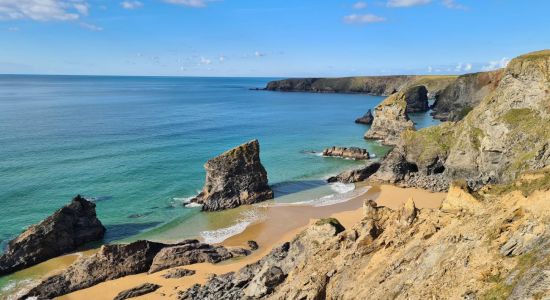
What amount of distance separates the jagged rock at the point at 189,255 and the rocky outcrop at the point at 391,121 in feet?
199

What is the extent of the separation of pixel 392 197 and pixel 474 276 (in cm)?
3696

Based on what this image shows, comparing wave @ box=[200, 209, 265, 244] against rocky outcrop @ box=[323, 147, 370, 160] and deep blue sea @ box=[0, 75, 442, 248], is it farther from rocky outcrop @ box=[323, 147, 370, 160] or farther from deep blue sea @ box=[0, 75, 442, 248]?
rocky outcrop @ box=[323, 147, 370, 160]

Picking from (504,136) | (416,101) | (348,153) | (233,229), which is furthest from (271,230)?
(416,101)

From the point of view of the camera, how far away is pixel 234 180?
51719 millimetres

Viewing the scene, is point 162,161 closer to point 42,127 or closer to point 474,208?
point 42,127

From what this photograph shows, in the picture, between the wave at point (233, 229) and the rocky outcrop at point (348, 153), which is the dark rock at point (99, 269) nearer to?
the wave at point (233, 229)

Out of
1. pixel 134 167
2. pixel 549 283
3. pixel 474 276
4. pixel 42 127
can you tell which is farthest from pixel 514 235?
pixel 42 127

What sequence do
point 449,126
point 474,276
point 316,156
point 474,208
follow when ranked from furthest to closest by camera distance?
point 316,156 < point 449,126 < point 474,208 < point 474,276

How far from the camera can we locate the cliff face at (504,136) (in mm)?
43938

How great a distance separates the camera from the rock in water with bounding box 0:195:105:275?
120 feet

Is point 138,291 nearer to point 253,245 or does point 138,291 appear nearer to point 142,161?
point 253,245

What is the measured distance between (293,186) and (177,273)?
92.7ft

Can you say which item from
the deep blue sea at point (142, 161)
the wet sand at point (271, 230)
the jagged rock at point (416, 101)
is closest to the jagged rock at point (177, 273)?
the wet sand at point (271, 230)

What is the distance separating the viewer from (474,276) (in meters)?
15.5
